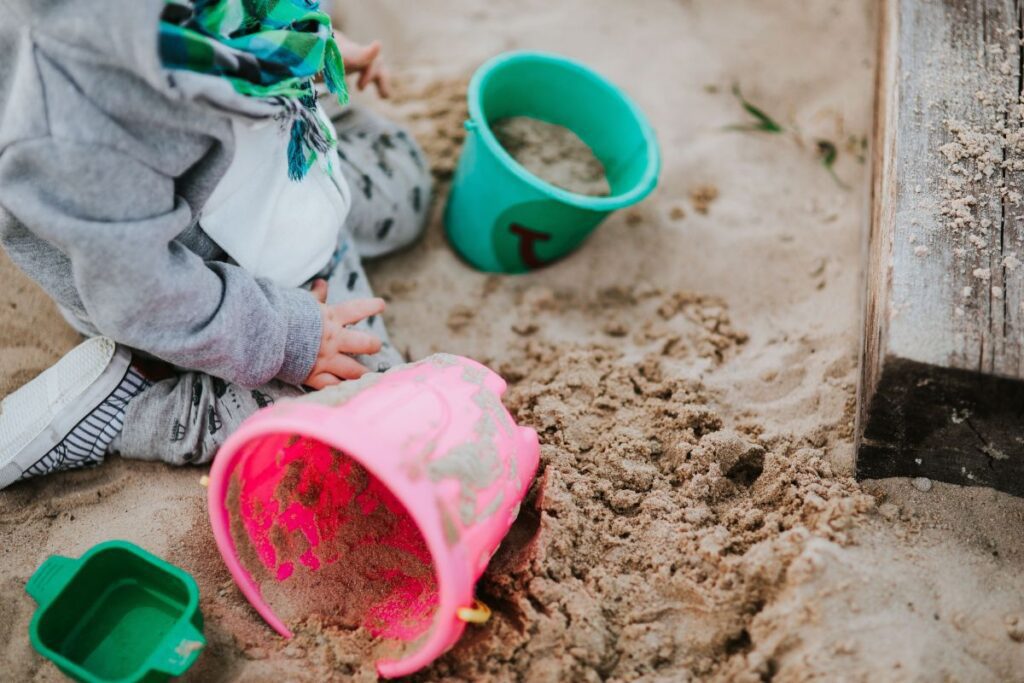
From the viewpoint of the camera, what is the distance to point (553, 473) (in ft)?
4.39

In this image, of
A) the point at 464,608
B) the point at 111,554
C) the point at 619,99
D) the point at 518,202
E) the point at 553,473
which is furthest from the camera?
the point at 619,99

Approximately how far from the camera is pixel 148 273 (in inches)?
45.0

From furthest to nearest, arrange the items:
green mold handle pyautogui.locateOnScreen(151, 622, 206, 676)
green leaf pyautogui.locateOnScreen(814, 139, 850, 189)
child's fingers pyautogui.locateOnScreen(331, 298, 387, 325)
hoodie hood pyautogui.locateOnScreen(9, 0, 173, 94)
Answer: green leaf pyautogui.locateOnScreen(814, 139, 850, 189)
child's fingers pyautogui.locateOnScreen(331, 298, 387, 325)
green mold handle pyautogui.locateOnScreen(151, 622, 206, 676)
hoodie hood pyautogui.locateOnScreen(9, 0, 173, 94)

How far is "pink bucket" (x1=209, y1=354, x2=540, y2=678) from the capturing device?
1.06 m

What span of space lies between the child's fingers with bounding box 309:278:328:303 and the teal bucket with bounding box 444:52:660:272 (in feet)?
1.36

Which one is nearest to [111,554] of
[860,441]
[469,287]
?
[469,287]

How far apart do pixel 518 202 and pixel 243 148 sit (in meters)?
0.61

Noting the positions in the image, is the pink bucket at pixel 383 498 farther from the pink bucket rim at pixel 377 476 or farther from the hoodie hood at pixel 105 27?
the hoodie hood at pixel 105 27

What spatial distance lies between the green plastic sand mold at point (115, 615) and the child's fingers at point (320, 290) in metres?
0.53

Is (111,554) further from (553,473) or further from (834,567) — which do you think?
(834,567)

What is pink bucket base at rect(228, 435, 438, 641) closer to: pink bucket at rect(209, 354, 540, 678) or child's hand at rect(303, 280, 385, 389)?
pink bucket at rect(209, 354, 540, 678)

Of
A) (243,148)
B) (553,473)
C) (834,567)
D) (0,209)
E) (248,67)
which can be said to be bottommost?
(553,473)

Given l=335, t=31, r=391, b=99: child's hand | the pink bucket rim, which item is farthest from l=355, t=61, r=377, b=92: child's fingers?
the pink bucket rim

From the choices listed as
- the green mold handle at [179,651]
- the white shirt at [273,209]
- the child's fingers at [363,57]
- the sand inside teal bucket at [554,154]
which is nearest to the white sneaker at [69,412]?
the white shirt at [273,209]
